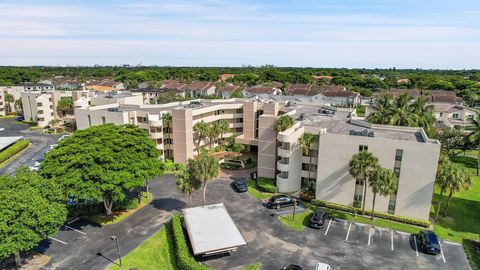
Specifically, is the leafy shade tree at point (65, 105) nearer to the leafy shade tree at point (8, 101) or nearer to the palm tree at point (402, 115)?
the leafy shade tree at point (8, 101)

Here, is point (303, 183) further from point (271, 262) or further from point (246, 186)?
point (271, 262)

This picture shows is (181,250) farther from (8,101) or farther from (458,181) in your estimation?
(8,101)

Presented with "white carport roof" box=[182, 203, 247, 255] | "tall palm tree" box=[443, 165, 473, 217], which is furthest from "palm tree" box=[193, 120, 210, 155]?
"tall palm tree" box=[443, 165, 473, 217]

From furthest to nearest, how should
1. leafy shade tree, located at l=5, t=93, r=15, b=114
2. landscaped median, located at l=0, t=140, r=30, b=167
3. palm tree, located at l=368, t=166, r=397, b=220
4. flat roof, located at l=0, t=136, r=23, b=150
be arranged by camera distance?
leafy shade tree, located at l=5, t=93, r=15, b=114
flat roof, located at l=0, t=136, r=23, b=150
landscaped median, located at l=0, t=140, r=30, b=167
palm tree, located at l=368, t=166, r=397, b=220

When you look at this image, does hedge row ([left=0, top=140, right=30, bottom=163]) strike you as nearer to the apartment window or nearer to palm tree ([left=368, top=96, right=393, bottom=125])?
the apartment window

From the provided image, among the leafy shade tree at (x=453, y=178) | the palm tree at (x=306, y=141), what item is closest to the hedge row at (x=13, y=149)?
the palm tree at (x=306, y=141)

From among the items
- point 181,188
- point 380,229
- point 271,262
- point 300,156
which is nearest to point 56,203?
point 181,188

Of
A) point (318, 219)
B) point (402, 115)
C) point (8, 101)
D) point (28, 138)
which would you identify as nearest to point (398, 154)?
point (318, 219)
